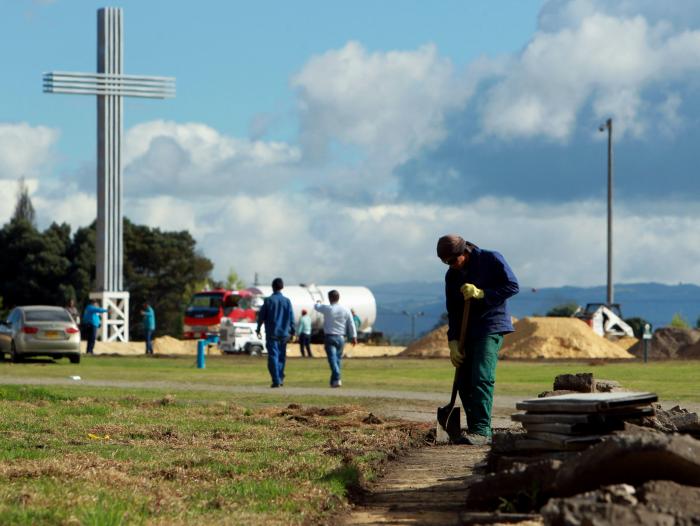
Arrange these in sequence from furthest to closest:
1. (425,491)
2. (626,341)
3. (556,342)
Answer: (626,341) → (556,342) → (425,491)

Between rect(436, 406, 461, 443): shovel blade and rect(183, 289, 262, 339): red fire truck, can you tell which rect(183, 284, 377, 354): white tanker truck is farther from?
rect(436, 406, 461, 443): shovel blade

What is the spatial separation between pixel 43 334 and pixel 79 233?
6390 centimetres

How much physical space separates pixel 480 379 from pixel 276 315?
1277 centimetres

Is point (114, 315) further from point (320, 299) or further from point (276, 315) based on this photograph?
point (276, 315)

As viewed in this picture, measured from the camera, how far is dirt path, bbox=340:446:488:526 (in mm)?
8258

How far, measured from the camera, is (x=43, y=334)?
126 feet

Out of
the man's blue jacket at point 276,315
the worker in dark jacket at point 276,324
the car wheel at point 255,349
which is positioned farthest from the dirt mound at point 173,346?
the man's blue jacket at point 276,315

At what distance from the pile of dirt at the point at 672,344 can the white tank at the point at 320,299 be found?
48.7 ft

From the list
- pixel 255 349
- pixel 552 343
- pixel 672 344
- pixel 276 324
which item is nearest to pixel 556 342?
pixel 552 343

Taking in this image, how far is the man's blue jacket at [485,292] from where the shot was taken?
12.7 metres

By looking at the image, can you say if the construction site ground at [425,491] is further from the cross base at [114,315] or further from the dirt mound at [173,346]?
the cross base at [114,315]

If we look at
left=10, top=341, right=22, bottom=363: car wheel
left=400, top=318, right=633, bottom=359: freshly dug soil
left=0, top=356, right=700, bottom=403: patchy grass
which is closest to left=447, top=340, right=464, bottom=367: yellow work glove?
left=0, top=356, right=700, bottom=403: patchy grass

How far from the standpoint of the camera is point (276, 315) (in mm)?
25172

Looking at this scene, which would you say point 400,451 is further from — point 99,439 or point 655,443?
point 655,443
